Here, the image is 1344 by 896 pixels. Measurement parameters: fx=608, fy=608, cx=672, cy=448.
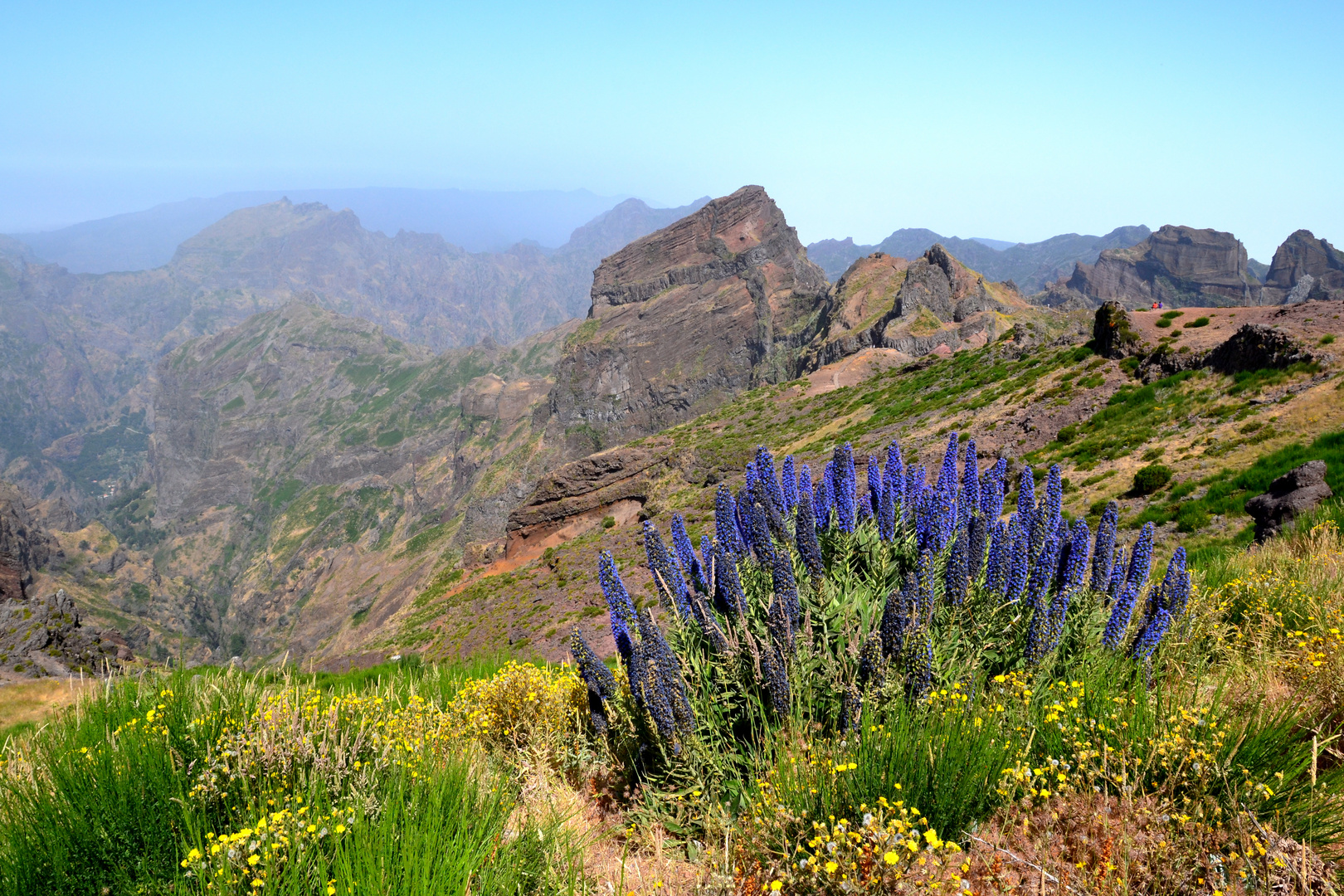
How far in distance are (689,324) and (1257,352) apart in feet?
427

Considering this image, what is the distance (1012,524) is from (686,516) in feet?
81.6

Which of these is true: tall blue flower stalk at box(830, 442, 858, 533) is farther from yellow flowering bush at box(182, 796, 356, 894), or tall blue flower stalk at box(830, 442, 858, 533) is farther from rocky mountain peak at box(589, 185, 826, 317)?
rocky mountain peak at box(589, 185, 826, 317)

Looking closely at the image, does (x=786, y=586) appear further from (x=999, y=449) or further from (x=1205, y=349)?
(x=1205, y=349)

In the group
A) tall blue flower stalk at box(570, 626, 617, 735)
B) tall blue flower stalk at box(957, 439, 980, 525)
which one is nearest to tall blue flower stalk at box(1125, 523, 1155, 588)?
tall blue flower stalk at box(957, 439, 980, 525)

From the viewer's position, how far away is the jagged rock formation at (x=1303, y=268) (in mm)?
151625

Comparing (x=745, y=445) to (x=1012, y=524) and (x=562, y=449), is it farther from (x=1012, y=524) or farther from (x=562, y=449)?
(x=562, y=449)

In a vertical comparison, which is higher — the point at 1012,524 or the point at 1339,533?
the point at 1012,524

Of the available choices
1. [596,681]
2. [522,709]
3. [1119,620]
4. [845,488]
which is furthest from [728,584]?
[1119,620]

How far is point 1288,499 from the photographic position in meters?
11.1

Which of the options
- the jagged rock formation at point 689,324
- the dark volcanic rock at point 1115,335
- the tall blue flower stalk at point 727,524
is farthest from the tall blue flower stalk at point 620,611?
the jagged rock formation at point 689,324

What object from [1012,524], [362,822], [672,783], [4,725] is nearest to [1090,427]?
[1012,524]

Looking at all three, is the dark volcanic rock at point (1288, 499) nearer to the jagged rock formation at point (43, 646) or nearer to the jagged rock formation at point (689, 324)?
the jagged rock formation at point (43, 646)

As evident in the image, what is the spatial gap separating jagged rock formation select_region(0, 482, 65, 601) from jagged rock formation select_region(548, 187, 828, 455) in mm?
87437

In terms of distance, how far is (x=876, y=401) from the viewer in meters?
47.7
